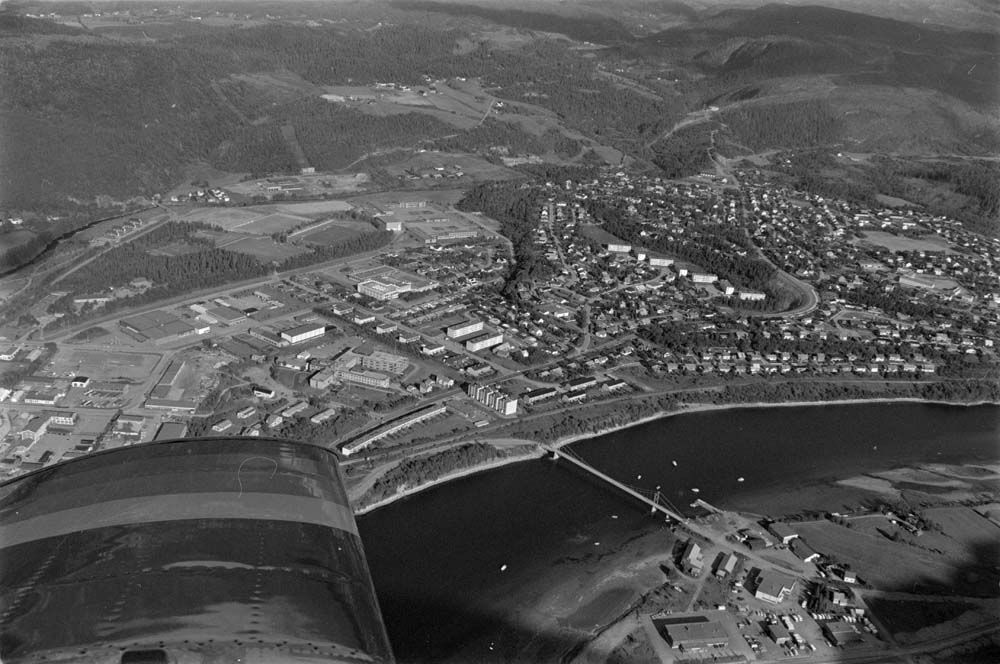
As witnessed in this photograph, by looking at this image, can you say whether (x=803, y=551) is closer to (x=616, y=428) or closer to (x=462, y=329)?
(x=616, y=428)

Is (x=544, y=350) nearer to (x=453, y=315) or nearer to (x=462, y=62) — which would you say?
(x=453, y=315)

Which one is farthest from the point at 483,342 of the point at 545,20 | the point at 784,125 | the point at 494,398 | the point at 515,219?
the point at 545,20

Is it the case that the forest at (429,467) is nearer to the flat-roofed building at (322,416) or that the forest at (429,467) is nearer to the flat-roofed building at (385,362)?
the flat-roofed building at (322,416)

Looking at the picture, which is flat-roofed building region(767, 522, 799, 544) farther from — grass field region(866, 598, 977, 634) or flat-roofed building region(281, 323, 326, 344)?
flat-roofed building region(281, 323, 326, 344)

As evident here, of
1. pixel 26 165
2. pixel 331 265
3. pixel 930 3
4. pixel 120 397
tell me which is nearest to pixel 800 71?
pixel 930 3

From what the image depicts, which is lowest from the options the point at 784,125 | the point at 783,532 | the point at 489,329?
the point at 489,329

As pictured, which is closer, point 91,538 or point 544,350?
point 91,538
